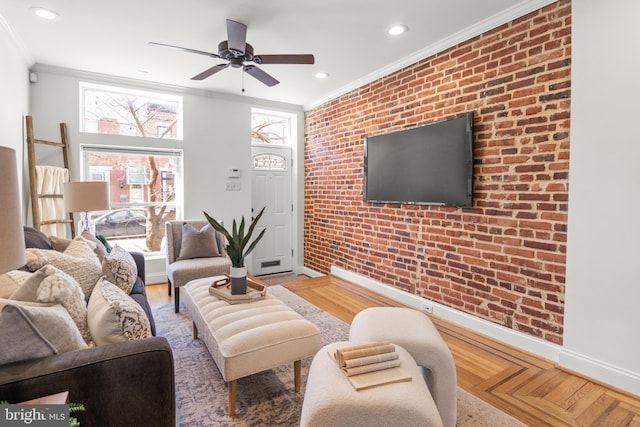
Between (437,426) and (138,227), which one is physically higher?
(138,227)

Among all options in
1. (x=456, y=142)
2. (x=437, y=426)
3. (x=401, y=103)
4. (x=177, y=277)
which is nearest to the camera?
(x=437, y=426)

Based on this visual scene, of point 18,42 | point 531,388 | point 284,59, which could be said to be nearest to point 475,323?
point 531,388

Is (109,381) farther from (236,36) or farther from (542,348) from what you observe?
(542,348)

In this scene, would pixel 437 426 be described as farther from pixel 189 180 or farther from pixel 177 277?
pixel 189 180

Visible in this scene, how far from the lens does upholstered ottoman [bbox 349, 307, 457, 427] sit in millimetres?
1620

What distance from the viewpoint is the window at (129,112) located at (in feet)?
13.2

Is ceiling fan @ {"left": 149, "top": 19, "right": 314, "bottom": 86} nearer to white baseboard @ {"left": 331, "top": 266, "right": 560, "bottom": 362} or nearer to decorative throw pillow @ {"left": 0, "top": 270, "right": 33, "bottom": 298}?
decorative throw pillow @ {"left": 0, "top": 270, "right": 33, "bottom": 298}

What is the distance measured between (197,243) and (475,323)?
2.94 metres

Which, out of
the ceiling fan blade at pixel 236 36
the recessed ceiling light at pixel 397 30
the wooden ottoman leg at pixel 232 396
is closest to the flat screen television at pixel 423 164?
the recessed ceiling light at pixel 397 30

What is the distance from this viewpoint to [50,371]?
104cm

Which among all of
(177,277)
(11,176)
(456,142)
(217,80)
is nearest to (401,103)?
(456,142)

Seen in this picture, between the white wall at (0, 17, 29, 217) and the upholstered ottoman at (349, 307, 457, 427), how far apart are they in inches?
133

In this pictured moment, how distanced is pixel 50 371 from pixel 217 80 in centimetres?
376

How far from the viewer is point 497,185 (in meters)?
2.62
